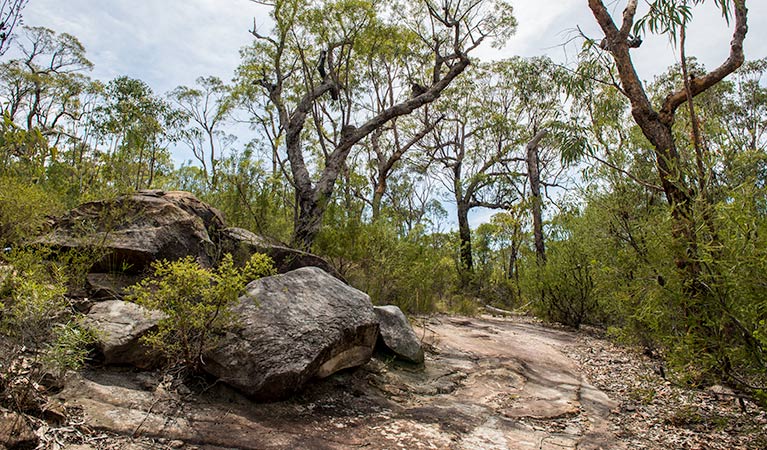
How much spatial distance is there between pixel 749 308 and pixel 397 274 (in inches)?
193

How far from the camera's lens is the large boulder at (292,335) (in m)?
3.02

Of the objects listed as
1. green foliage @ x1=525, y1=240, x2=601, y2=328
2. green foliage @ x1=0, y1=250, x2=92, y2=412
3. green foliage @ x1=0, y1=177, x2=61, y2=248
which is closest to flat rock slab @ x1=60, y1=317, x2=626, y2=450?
green foliage @ x1=0, y1=250, x2=92, y2=412

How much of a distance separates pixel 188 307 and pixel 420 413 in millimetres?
1737

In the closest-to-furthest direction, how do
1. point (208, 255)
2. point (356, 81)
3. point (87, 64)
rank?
point (208, 255) < point (356, 81) < point (87, 64)

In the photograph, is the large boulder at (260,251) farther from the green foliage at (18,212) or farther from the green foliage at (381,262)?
the green foliage at (18,212)

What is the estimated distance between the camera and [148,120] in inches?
494

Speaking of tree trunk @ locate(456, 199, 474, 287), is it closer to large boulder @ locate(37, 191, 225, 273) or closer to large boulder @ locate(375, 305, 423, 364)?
large boulder @ locate(375, 305, 423, 364)

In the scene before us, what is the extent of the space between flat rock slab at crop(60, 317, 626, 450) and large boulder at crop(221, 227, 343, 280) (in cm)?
152

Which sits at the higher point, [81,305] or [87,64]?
[87,64]

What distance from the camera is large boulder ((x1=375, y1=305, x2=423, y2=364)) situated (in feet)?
14.4

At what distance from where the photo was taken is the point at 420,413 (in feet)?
10.9

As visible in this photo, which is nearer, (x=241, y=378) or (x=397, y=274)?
(x=241, y=378)

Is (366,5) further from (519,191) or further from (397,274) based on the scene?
(519,191)

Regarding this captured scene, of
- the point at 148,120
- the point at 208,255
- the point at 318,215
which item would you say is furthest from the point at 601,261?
the point at 148,120
